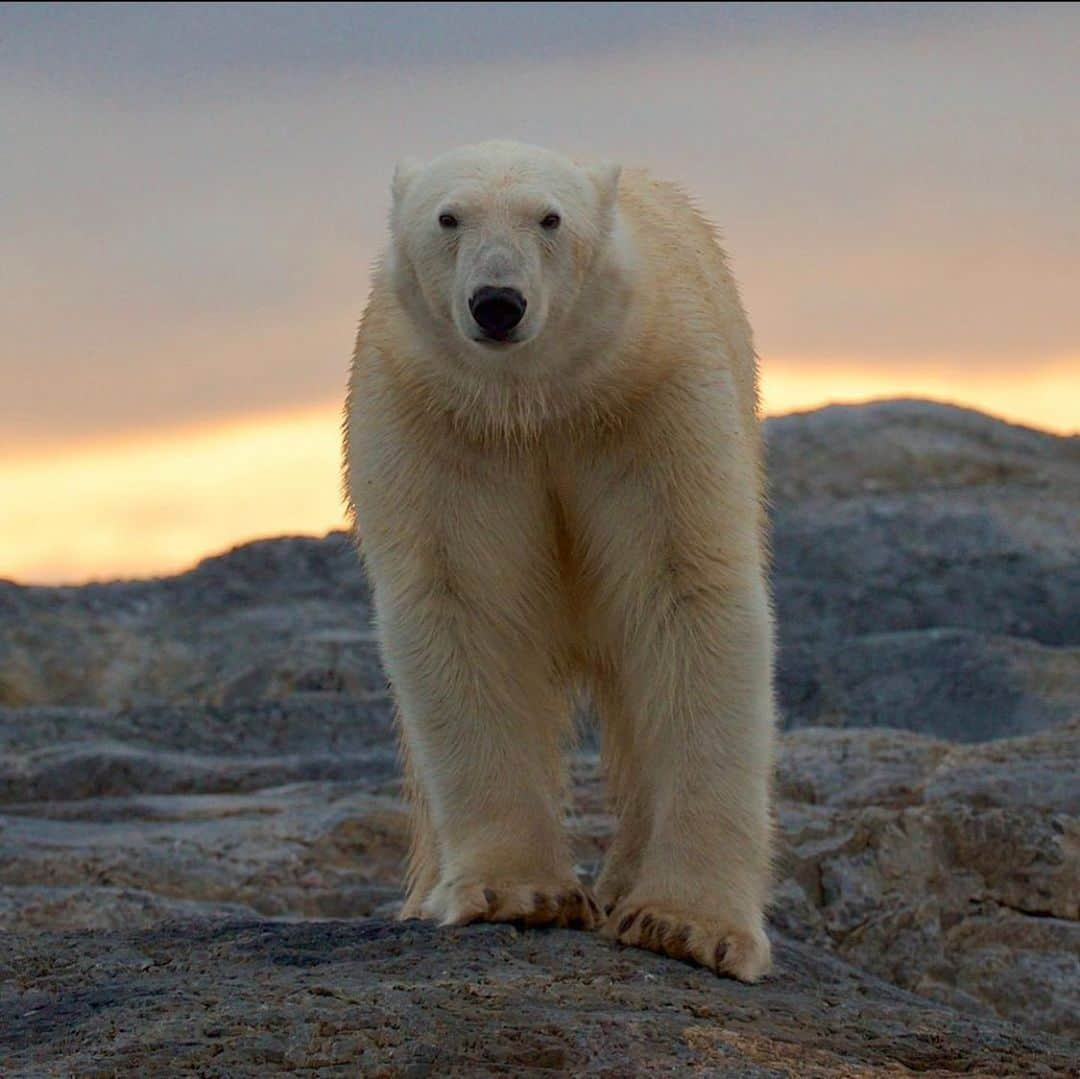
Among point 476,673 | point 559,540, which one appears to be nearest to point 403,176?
point 559,540

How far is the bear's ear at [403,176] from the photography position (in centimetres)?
704

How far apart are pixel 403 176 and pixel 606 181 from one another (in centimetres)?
63

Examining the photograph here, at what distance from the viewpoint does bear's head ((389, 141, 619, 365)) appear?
6297 mm

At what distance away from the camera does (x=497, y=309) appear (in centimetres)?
623

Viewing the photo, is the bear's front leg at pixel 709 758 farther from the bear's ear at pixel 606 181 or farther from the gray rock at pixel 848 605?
the gray rock at pixel 848 605

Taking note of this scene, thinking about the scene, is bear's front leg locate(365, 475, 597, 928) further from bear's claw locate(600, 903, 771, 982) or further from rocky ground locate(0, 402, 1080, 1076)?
rocky ground locate(0, 402, 1080, 1076)

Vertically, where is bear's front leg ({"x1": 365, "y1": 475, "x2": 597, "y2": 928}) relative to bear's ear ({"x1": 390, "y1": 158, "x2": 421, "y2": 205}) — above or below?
below

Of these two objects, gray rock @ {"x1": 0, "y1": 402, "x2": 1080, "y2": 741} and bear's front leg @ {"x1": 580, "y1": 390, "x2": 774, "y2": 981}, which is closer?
bear's front leg @ {"x1": 580, "y1": 390, "x2": 774, "y2": 981}

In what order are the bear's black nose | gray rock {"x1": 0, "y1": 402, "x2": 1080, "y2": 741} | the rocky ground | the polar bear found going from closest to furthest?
1. the rocky ground
2. the bear's black nose
3. the polar bear
4. gray rock {"x1": 0, "y1": 402, "x2": 1080, "y2": 741}

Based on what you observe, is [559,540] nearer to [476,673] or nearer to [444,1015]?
[476,673]

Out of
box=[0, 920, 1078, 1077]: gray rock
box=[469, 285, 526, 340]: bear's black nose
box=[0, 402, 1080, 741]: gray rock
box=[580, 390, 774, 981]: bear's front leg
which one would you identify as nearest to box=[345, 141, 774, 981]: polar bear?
box=[580, 390, 774, 981]: bear's front leg

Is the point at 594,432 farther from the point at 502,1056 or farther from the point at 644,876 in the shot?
the point at 502,1056

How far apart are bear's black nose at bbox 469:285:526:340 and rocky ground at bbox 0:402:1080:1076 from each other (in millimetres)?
1646

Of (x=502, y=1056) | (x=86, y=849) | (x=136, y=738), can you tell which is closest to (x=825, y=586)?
(x=136, y=738)
